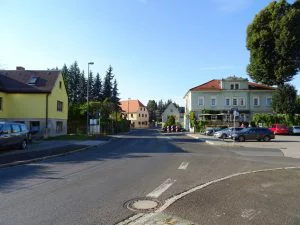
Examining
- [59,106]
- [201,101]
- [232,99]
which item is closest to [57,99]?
[59,106]

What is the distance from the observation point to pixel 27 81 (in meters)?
37.6

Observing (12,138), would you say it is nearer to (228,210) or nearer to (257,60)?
(228,210)

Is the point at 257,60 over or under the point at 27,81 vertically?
over

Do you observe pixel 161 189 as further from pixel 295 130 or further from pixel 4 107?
pixel 295 130

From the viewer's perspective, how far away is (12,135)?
65.6 ft

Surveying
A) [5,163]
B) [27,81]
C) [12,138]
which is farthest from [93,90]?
[5,163]

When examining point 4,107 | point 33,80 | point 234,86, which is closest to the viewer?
point 4,107

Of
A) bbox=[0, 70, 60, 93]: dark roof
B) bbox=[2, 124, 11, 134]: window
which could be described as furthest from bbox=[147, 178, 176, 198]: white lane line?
bbox=[0, 70, 60, 93]: dark roof

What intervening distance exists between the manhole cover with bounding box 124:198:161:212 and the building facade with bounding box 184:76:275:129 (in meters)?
60.3

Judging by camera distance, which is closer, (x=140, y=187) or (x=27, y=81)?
(x=140, y=187)

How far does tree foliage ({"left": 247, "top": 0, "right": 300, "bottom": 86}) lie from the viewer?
53.9 meters

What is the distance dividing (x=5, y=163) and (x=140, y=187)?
725cm

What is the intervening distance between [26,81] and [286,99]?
1651 inches

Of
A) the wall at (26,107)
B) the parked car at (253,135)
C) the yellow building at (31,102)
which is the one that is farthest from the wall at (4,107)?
the parked car at (253,135)
